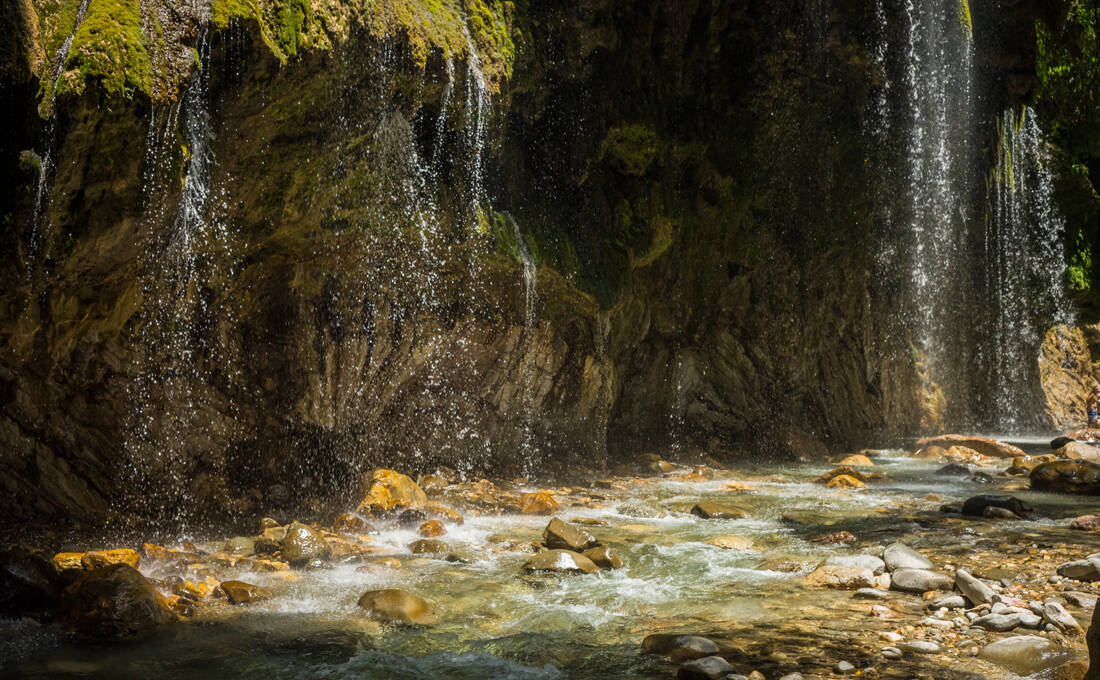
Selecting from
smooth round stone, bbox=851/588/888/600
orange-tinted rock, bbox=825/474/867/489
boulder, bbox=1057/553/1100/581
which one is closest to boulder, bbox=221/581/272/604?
smooth round stone, bbox=851/588/888/600

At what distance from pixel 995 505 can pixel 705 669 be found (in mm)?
6790

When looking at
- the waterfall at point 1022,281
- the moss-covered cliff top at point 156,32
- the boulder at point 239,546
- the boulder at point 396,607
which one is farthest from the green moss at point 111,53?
the waterfall at point 1022,281

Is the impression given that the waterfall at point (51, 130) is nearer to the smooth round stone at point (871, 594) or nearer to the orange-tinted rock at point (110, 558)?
the orange-tinted rock at point (110, 558)

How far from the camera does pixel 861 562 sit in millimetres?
6570

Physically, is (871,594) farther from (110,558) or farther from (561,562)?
(110,558)

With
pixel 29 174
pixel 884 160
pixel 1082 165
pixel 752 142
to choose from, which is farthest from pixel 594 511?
pixel 1082 165

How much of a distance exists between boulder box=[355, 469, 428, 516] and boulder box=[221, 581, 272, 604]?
2995mm

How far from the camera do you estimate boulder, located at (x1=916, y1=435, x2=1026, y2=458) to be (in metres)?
15.9

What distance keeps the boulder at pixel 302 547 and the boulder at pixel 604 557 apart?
8.67ft

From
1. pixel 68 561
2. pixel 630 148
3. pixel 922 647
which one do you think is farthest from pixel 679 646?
pixel 630 148

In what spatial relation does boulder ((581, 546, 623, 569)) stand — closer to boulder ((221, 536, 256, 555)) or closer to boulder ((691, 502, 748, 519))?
boulder ((691, 502, 748, 519))

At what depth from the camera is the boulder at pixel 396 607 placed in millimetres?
5629

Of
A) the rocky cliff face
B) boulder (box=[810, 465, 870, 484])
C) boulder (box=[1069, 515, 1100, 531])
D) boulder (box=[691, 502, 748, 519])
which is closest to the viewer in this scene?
the rocky cliff face

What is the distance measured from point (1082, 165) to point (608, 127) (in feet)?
56.5
